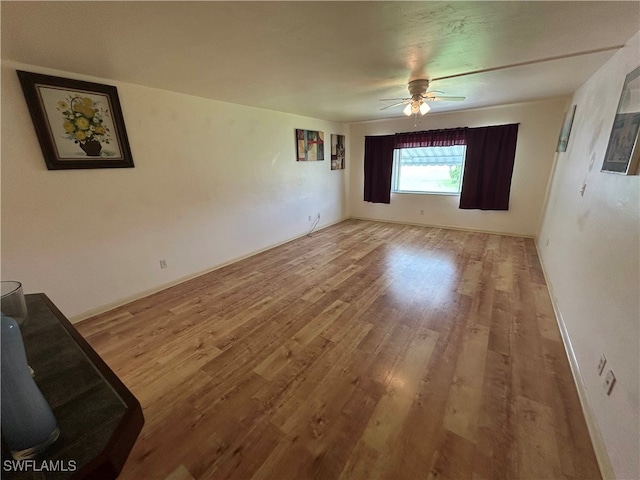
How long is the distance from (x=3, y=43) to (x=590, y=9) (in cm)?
343

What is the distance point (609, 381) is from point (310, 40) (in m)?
2.52

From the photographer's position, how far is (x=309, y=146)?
4789 millimetres

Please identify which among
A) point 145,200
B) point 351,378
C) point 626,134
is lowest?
point 351,378

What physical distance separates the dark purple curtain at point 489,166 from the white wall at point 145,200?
10.6 feet

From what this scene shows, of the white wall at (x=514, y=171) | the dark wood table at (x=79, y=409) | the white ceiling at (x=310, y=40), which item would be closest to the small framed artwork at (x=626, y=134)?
the white ceiling at (x=310, y=40)

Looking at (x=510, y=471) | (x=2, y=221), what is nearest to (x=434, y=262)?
(x=510, y=471)

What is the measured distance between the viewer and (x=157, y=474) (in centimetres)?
120

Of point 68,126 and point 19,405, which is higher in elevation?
point 68,126

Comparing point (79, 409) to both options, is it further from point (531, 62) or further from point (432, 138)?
point (432, 138)

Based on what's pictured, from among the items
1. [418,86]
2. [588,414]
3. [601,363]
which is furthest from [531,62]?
[588,414]

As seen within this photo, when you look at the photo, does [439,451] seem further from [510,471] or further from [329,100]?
[329,100]

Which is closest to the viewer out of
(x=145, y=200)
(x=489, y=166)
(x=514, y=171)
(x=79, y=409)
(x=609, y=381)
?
(x=79, y=409)

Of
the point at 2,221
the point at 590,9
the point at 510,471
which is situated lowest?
the point at 510,471

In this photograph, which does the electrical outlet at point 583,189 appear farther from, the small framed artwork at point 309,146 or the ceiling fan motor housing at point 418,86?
the small framed artwork at point 309,146
